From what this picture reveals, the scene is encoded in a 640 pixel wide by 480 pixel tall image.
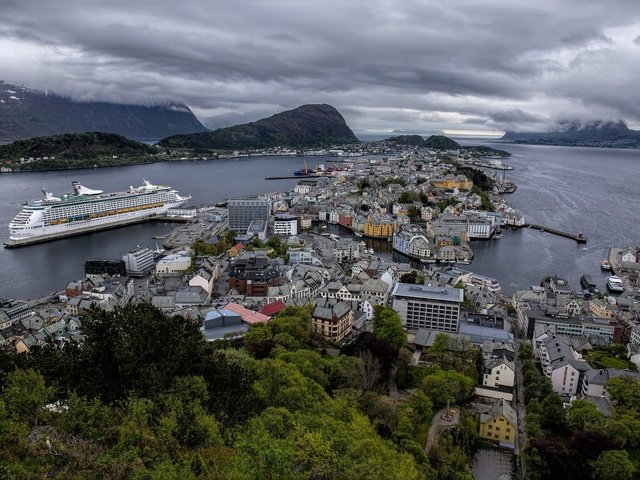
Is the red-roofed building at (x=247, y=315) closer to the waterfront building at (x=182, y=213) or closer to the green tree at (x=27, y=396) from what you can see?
the green tree at (x=27, y=396)

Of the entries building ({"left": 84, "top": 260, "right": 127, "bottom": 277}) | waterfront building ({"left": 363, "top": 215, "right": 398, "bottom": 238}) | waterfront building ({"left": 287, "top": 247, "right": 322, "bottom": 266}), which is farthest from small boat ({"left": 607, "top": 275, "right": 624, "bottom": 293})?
building ({"left": 84, "top": 260, "right": 127, "bottom": 277})

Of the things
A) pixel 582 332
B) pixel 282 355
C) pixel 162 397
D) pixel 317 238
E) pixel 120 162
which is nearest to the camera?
pixel 162 397

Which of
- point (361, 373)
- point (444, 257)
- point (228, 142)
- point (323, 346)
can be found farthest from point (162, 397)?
point (228, 142)

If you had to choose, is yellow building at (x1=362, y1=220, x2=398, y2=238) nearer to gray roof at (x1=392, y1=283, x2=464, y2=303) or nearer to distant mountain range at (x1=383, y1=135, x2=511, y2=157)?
gray roof at (x1=392, y1=283, x2=464, y2=303)

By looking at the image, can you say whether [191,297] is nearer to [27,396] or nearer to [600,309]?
[27,396]

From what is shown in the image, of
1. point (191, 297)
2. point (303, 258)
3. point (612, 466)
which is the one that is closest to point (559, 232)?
point (303, 258)

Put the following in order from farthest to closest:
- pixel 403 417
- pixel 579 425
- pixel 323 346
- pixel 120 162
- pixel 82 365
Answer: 1. pixel 120 162
2. pixel 323 346
3. pixel 579 425
4. pixel 403 417
5. pixel 82 365

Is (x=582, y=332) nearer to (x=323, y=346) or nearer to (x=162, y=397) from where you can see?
(x=323, y=346)
